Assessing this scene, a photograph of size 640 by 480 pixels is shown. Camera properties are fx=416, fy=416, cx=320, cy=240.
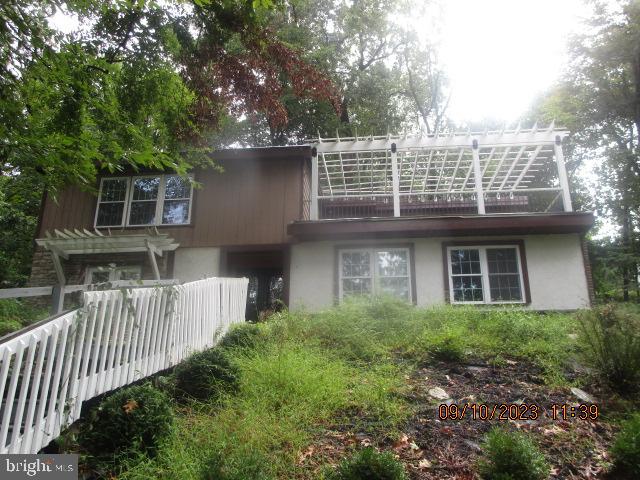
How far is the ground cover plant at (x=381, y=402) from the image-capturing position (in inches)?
132

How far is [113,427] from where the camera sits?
138 inches

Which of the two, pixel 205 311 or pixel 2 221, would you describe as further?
pixel 2 221

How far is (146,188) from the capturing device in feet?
40.3

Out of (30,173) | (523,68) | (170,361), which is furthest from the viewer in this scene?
(523,68)

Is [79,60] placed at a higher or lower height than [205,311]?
higher

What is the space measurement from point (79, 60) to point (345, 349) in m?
5.77

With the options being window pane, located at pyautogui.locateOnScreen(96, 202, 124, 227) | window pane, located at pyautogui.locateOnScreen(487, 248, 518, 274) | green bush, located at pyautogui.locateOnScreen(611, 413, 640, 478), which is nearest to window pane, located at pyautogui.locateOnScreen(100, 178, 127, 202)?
window pane, located at pyautogui.locateOnScreen(96, 202, 124, 227)

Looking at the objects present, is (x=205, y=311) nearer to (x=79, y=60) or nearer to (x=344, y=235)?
(x=79, y=60)

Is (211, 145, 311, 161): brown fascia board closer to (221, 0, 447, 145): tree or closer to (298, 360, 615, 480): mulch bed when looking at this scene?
(298, 360, 615, 480): mulch bed

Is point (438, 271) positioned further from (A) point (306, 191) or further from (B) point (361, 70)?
(B) point (361, 70)

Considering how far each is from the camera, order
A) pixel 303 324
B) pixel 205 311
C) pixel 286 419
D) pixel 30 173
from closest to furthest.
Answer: pixel 286 419 → pixel 30 173 → pixel 205 311 → pixel 303 324

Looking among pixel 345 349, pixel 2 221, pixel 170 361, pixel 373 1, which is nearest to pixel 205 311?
pixel 170 361

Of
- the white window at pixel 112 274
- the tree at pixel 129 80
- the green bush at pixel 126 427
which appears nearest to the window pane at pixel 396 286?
the tree at pixel 129 80

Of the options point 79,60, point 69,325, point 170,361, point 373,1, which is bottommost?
point 170,361
